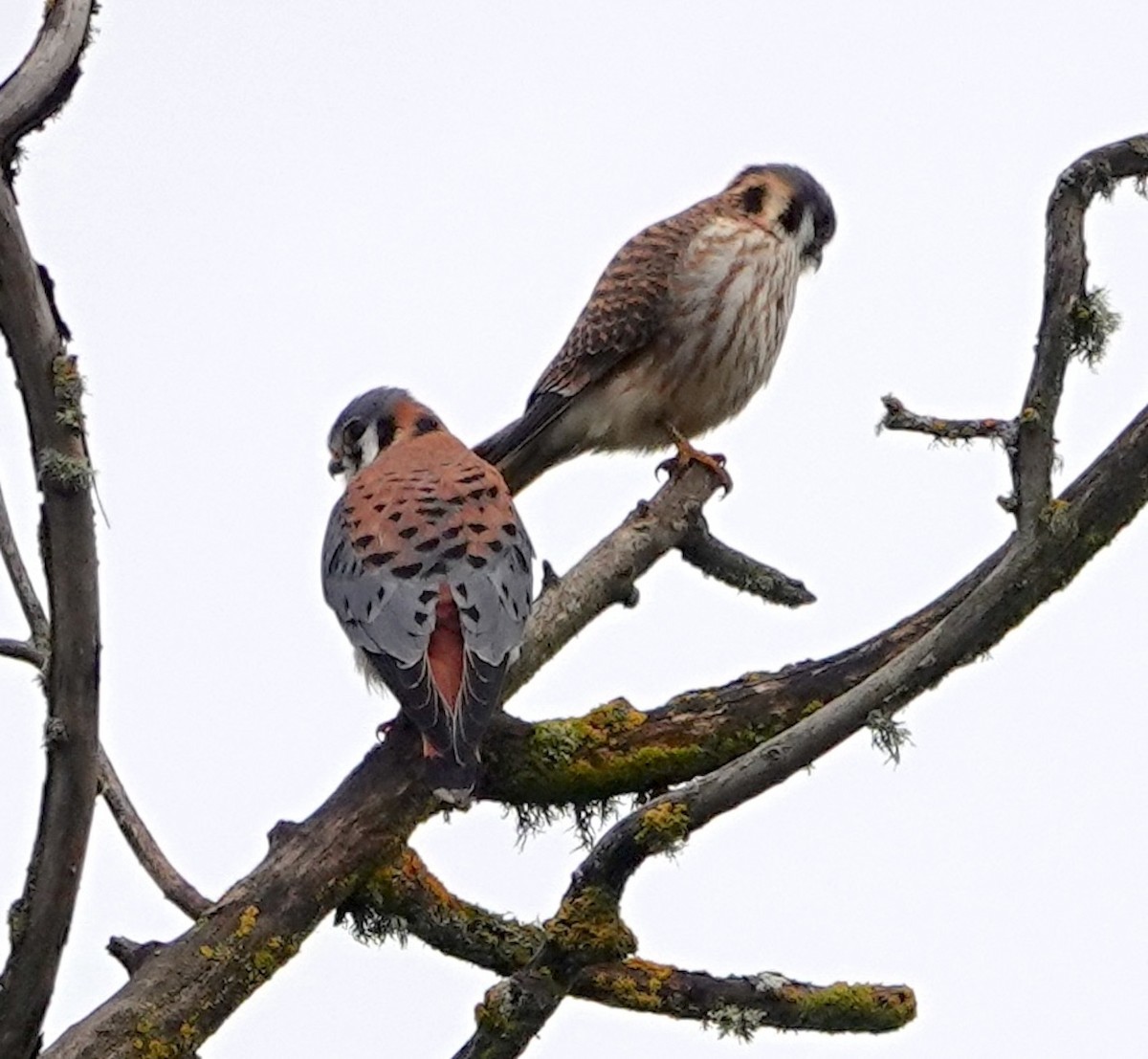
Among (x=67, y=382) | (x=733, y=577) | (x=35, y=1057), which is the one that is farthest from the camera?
(x=733, y=577)

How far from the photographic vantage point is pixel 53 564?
268cm

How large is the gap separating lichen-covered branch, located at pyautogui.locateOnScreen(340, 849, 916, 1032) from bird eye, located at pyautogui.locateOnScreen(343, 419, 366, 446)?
1676mm

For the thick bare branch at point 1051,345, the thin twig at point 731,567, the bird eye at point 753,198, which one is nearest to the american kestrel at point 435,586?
the thin twig at point 731,567

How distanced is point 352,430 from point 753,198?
1.64 m

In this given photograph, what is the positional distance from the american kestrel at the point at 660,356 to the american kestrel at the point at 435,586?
0.88 meters

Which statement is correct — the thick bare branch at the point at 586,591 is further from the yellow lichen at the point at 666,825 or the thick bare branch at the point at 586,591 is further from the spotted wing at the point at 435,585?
the yellow lichen at the point at 666,825

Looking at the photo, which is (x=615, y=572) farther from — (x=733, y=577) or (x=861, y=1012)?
(x=861, y=1012)

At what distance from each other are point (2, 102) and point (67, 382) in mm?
419

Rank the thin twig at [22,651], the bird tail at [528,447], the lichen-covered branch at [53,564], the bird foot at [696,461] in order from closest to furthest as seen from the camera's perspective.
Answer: the lichen-covered branch at [53,564] → the thin twig at [22,651] → the bird foot at [696,461] → the bird tail at [528,447]

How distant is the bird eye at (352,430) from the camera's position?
498 centimetres

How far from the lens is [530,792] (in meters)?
3.71

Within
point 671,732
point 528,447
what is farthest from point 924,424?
point 528,447

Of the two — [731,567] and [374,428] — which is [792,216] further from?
[731,567]

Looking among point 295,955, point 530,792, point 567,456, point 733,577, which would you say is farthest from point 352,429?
point 295,955
